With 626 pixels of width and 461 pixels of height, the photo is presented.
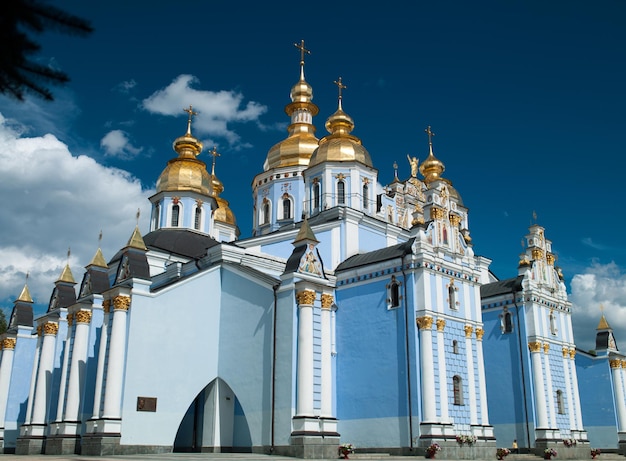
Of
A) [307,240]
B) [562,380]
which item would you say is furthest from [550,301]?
[307,240]

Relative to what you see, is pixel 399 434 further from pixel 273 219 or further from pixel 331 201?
pixel 273 219

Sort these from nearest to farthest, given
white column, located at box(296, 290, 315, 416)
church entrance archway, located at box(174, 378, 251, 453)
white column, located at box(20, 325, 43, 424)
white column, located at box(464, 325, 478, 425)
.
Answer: white column, located at box(296, 290, 315, 416)
church entrance archway, located at box(174, 378, 251, 453)
white column, located at box(464, 325, 478, 425)
white column, located at box(20, 325, 43, 424)

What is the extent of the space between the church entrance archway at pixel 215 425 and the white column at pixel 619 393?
55.1 feet

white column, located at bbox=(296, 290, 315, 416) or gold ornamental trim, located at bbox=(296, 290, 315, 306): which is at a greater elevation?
gold ornamental trim, located at bbox=(296, 290, 315, 306)

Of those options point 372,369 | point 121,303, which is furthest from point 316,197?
point 121,303

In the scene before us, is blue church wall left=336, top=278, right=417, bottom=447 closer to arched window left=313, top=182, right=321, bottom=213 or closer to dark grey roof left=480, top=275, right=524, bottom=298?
arched window left=313, top=182, right=321, bottom=213

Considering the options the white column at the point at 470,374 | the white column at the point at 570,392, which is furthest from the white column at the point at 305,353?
the white column at the point at 570,392

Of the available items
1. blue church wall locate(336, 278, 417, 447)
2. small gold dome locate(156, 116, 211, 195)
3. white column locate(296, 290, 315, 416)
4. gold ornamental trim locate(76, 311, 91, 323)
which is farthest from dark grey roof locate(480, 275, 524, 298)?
gold ornamental trim locate(76, 311, 91, 323)

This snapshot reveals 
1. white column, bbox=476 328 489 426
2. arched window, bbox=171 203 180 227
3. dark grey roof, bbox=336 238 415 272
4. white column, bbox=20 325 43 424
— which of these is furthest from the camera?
arched window, bbox=171 203 180 227

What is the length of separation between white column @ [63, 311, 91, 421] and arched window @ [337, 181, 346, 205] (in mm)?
10922

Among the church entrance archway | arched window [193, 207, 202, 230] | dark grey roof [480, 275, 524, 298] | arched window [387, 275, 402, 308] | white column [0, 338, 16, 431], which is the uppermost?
arched window [193, 207, 202, 230]

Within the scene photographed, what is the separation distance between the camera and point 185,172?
30.8 meters

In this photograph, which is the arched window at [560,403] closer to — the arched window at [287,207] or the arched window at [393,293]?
the arched window at [393,293]

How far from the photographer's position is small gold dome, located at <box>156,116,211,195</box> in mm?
30453
